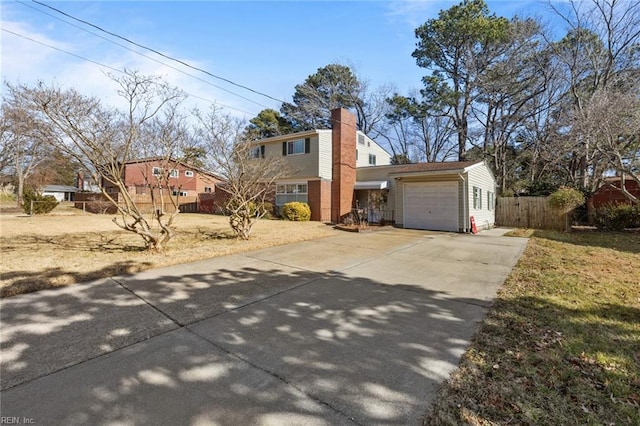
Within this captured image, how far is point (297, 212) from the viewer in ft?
59.2

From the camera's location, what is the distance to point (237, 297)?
15.1 feet

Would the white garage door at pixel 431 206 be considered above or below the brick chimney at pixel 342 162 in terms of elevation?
below

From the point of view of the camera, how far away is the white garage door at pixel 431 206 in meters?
14.0

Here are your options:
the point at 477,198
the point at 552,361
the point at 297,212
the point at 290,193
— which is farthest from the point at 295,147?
the point at 552,361

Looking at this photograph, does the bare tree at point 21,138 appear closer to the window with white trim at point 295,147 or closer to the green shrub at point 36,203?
the green shrub at point 36,203

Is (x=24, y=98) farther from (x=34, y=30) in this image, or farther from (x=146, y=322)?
(x=146, y=322)

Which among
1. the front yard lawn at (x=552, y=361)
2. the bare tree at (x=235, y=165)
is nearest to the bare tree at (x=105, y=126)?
the bare tree at (x=235, y=165)

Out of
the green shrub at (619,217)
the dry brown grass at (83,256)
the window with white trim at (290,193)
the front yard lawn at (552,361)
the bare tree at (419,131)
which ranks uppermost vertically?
the bare tree at (419,131)

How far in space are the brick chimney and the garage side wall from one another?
6.83 m

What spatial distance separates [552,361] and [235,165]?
428 inches

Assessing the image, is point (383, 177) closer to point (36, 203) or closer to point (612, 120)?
point (612, 120)

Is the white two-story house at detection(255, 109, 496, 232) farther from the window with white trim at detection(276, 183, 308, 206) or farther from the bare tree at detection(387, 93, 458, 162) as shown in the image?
the bare tree at detection(387, 93, 458, 162)

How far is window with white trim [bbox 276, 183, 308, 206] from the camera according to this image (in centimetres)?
1935

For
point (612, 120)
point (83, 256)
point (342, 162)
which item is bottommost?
point (83, 256)
